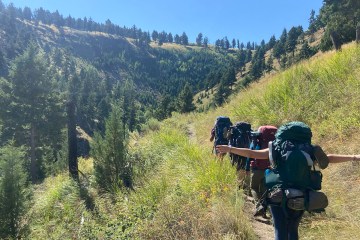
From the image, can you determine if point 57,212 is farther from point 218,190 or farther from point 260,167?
point 260,167

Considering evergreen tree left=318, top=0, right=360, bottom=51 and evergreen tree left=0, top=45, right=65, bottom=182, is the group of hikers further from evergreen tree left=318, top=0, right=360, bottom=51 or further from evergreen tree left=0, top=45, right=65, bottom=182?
evergreen tree left=0, top=45, right=65, bottom=182

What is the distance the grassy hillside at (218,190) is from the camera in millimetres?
4281

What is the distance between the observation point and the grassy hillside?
14.0ft

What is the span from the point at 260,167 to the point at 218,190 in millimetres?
761

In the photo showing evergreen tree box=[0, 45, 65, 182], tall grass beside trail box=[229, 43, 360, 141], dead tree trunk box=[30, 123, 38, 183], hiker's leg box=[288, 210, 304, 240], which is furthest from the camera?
evergreen tree box=[0, 45, 65, 182]

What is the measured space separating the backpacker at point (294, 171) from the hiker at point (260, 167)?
5.93 feet

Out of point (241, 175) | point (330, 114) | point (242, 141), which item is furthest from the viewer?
point (330, 114)

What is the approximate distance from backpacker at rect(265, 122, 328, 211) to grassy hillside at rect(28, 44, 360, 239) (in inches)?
46.0

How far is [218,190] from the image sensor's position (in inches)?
203

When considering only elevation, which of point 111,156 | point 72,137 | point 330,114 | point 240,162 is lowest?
point 240,162

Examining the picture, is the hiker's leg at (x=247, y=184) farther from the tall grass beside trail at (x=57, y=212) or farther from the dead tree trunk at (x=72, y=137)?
the dead tree trunk at (x=72, y=137)

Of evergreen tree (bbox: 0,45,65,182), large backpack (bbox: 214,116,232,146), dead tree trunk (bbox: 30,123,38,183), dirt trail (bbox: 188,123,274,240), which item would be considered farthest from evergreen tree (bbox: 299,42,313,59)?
evergreen tree (bbox: 0,45,65,182)

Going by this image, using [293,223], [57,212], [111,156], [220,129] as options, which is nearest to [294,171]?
[293,223]

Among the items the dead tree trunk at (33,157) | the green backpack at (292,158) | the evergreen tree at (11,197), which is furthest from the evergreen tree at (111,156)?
the dead tree trunk at (33,157)
